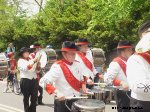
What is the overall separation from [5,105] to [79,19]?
9.32 m

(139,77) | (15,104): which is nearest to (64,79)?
(139,77)

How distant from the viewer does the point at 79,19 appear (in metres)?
18.6

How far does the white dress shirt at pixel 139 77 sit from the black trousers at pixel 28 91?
4841 millimetres

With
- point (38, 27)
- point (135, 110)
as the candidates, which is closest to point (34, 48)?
point (135, 110)

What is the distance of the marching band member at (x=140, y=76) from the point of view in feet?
10.9

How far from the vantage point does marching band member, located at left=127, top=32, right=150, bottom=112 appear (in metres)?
3.34

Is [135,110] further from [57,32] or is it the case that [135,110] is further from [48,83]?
[57,32]

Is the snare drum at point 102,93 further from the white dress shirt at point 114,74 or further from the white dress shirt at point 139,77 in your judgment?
the white dress shirt at point 139,77

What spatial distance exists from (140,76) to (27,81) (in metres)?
5.08

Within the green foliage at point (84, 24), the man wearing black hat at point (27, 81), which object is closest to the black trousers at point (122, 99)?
the man wearing black hat at point (27, 81)

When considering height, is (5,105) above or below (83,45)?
below

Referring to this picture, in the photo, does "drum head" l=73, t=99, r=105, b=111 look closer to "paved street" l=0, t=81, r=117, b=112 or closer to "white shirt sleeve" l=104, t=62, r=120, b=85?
"white shirt sleeve" l=104, t=62, r=120, b=85

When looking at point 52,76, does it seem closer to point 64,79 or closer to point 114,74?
point 64,79

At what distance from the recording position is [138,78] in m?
3.37
